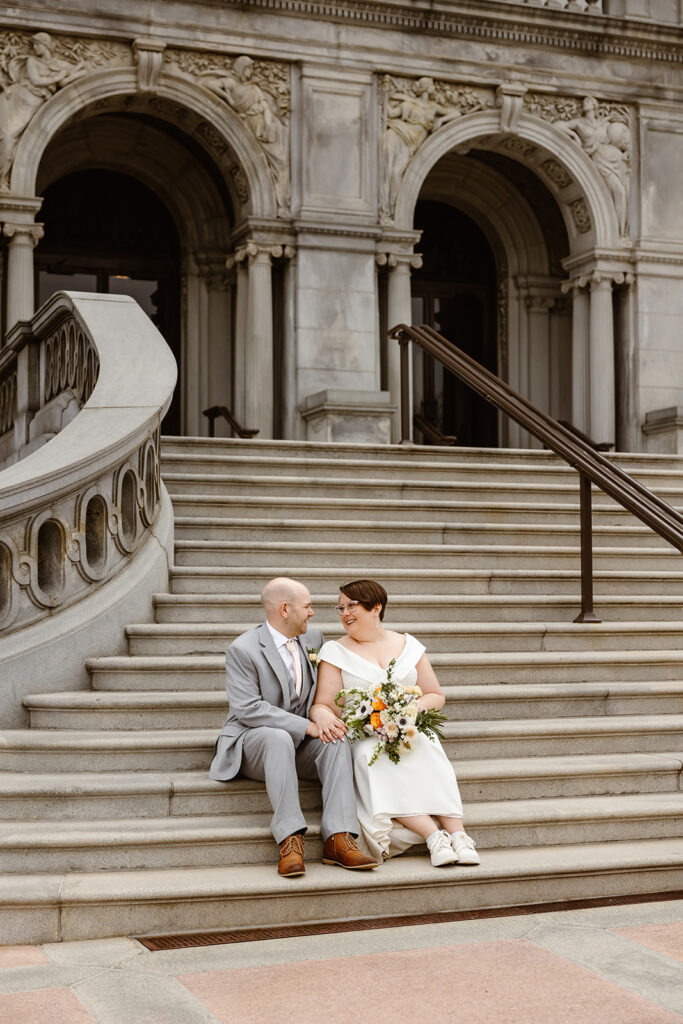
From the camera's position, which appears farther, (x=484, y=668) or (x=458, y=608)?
(x=458, y=608)

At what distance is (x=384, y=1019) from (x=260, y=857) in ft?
4.74

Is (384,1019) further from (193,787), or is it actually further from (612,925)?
(193,787)

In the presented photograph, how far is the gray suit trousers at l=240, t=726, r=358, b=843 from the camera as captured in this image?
5141mm

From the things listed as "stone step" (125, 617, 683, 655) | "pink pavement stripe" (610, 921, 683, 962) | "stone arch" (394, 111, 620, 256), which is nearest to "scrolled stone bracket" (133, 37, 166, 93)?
"stone arch" (394, 111, 620, 256)

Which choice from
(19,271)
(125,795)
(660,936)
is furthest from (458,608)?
(19,271)

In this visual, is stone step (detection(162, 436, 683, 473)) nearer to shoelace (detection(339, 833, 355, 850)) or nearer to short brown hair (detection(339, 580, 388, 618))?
short brown hair (detection(339, 580, 388, 618))

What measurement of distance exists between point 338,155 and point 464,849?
11.8 meters

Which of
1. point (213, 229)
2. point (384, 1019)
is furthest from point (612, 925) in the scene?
point (213, 229)

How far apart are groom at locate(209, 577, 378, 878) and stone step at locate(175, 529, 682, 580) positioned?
69.2 inches

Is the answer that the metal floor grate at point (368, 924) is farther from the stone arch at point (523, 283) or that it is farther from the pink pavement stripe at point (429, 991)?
the stone arch at point (523, 283)

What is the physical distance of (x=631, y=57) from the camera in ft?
55.2

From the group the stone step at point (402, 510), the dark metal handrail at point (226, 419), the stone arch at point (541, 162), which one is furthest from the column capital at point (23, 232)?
the stone step at point (402, 510)

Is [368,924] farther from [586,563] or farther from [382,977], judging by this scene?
[586,563]

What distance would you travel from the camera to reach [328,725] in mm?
5371
